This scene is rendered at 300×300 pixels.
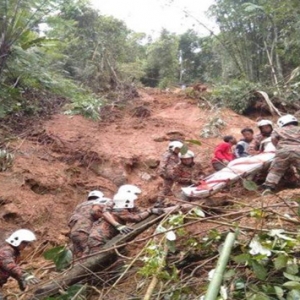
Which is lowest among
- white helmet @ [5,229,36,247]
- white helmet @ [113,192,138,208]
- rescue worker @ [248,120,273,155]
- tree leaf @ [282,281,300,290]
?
white helmet @ [5,229,36,247]

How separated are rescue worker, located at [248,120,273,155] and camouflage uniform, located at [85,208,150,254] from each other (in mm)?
2607

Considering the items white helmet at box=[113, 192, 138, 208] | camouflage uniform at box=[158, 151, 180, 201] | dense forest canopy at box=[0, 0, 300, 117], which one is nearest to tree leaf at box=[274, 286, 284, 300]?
white helmet at box=[113, 192, 138, 208]

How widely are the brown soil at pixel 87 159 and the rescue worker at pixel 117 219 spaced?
40cm

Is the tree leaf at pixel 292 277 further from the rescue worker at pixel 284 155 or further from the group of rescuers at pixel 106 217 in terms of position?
the rescue worker at pixel 284 155

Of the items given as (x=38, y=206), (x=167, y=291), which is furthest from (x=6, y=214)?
(x=167, y=291)

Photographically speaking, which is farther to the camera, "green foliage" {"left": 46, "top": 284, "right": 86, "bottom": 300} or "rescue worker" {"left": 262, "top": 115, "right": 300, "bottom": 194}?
"rescue worker" {"left": 262, "top": 115, "right": 300, "bottom": 194}

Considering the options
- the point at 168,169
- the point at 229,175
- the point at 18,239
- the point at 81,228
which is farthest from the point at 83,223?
the point at 229,175

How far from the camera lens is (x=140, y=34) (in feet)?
76.6

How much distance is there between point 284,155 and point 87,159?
528 cm

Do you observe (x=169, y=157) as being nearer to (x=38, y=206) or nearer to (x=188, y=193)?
(x=188, y=193)

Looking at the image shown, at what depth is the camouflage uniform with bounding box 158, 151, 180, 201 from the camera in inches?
296

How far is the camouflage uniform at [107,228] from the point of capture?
5953mm

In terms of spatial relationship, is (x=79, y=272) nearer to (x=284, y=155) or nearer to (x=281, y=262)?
(x=281, y=262)

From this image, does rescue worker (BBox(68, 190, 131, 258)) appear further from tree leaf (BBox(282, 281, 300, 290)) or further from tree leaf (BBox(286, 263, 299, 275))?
tree leaf (BBox(282, 281, 300, 290))
